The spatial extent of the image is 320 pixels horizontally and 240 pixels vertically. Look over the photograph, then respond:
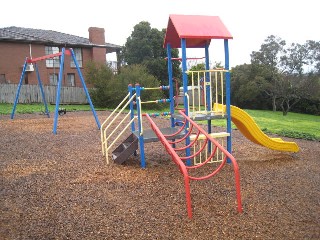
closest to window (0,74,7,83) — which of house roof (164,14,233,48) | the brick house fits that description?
the brick house

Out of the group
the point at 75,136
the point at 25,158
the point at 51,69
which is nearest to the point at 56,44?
the point at 51,69

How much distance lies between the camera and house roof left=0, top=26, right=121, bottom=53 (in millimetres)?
27117

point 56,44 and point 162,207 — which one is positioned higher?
point 56,44

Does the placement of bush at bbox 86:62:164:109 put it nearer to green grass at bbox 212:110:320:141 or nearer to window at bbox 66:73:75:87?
window at bbox 66:73:75:87

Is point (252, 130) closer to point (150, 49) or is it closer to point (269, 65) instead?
point (150, 49)

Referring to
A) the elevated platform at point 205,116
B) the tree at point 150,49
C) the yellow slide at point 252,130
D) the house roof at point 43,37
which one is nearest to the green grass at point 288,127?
the yellow slide at point 252,130

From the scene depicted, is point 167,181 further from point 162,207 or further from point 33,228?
point 33,228

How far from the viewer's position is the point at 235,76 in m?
39.6

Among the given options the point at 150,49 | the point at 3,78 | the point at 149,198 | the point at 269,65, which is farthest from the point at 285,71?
the point at 149,198

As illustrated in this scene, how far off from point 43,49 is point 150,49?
Result: 11862mm

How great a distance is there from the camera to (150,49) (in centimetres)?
3519

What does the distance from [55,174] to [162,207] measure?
244 centimetres

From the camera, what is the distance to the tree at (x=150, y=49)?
34469 millimetres

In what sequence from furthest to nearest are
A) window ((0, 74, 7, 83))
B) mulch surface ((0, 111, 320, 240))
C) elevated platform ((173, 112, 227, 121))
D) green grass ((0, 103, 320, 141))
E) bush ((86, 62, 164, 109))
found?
window ((0, 74, 7, 83))
bush ((86, 62, 164, 109))
green grass ((0, 103, 320, 141))
elevated platform ((173, 112, 227, 121))
mulch surface ((0, 111, 320, 240))
